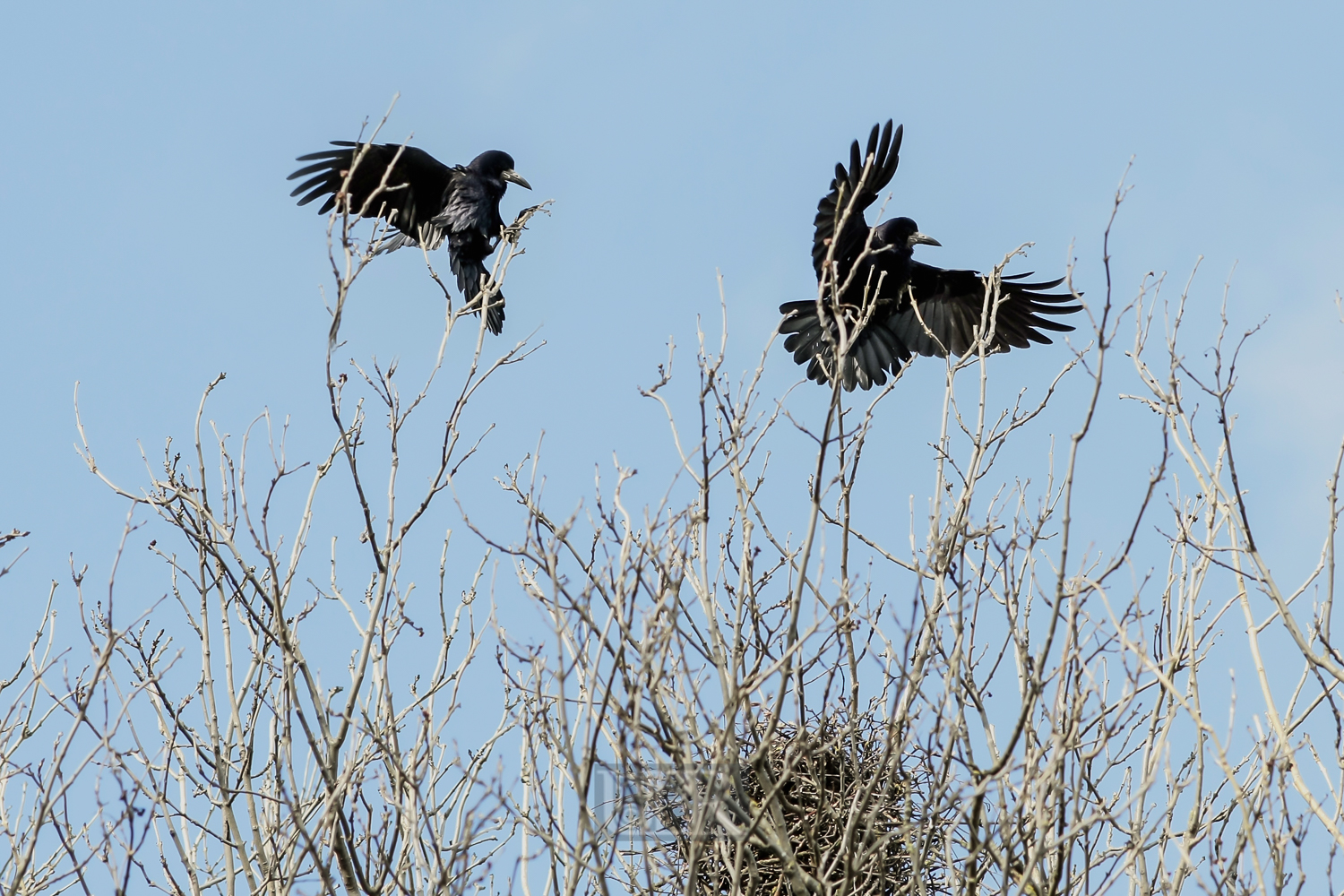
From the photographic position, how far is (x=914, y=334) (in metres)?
9.01

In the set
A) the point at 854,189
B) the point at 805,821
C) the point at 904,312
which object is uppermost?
the point at 904,312

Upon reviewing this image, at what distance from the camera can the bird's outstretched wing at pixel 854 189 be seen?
6.63m

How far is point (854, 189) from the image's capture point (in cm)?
686

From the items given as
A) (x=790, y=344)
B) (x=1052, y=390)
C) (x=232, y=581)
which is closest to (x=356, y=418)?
(x=232, y=581)

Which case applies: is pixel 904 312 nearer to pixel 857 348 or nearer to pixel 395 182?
pixel 857 348

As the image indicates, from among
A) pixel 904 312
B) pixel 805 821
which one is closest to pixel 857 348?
pixel 904 312

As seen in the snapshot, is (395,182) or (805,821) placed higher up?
(395,182)

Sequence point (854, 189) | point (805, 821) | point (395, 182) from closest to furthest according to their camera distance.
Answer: point (805, 821)
point (854, 189)
point (395, 182)

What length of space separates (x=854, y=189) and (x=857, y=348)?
212cm

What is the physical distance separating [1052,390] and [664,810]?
7.79 ft

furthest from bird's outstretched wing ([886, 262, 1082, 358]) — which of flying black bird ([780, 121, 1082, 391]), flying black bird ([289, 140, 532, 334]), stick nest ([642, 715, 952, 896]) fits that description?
stick nest ([642, 715, 952, 896])

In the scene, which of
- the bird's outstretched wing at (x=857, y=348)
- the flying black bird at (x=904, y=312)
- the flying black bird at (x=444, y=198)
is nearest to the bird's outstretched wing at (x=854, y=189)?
the flying black bird at (x=904, y=312)

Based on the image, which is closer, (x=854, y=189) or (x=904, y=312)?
(x=854, y=189)

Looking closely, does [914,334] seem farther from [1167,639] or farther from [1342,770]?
[1342,770]
